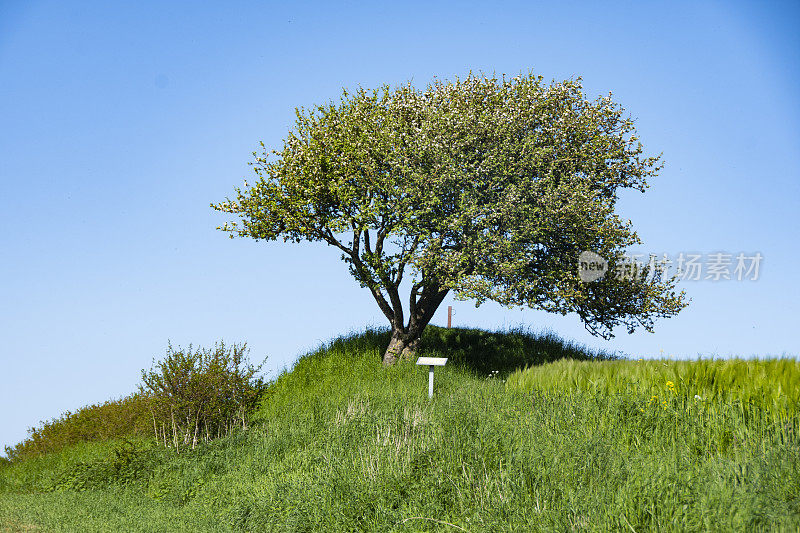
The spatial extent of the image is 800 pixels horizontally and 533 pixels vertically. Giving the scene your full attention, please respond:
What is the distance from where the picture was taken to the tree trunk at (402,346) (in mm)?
18547

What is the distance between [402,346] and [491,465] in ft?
38.7

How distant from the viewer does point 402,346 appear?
61.6 ft

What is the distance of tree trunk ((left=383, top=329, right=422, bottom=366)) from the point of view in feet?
60.8

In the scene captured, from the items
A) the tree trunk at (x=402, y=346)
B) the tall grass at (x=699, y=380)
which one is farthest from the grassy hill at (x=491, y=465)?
the tree trunk at (x=402, y=346)

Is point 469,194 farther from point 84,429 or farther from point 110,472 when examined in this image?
point 84,429

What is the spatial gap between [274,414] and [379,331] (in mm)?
8514

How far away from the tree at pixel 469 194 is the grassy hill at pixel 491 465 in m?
3.75

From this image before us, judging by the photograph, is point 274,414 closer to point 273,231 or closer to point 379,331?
point 273,231

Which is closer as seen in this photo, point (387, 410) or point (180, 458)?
point (387, 410)

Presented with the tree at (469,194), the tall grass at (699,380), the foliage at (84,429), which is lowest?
the foliage at (84,429)

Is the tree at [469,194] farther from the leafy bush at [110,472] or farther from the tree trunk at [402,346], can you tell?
the leafy bush at [110,472]

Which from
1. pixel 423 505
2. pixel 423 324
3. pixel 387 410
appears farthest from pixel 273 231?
pixel 423 505

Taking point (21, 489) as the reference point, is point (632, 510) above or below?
above

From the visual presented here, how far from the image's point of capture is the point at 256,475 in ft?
32.0
